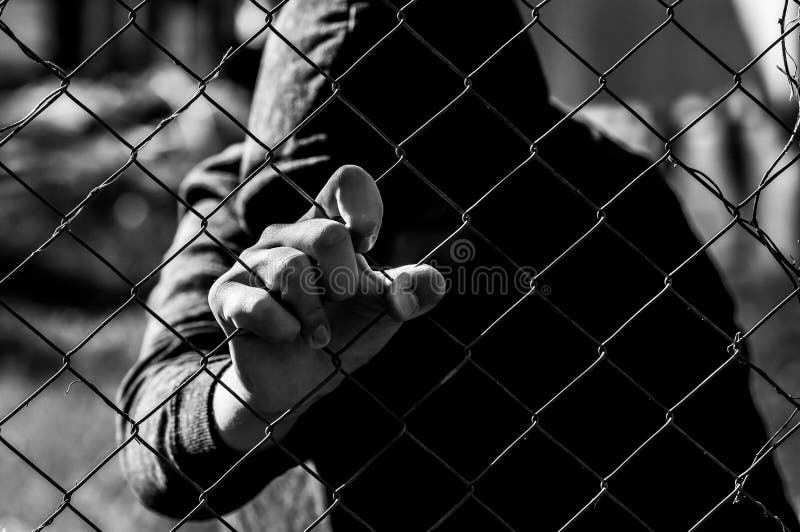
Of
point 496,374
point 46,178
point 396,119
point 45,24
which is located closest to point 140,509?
point 496,374

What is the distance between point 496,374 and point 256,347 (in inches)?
27.8

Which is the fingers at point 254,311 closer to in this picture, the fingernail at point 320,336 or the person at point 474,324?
the fingernail at point 320,336

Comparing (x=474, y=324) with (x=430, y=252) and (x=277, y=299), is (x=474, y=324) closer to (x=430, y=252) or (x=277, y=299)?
(x=430, y=252)

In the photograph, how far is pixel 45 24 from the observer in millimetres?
9961

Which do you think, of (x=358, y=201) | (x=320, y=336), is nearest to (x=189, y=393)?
(x=320, y=336)

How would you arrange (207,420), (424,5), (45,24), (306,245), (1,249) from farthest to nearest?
(45,24)
(1,249)
(424,5)
(207,420)
(306,245)

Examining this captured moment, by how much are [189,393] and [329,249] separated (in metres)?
0.51

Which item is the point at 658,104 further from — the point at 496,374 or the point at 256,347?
the point at 256,347

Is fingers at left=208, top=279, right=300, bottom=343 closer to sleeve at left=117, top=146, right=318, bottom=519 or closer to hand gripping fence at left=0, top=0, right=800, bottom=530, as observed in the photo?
hand gripping fence at left=0, top=0, right=800, bottom=530

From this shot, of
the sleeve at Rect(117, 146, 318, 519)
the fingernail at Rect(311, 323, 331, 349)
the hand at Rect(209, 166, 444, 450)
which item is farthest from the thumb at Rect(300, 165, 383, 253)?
the sleeve at Rect(117, 146, 318, 519)

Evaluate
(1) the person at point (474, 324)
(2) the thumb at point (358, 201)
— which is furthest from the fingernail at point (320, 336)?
(1) the person at point (474, 324)

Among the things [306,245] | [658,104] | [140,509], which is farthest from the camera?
[658,104]

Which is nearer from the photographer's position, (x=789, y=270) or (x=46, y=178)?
(x=789, y=270)

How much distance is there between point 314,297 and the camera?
3.93 ft
